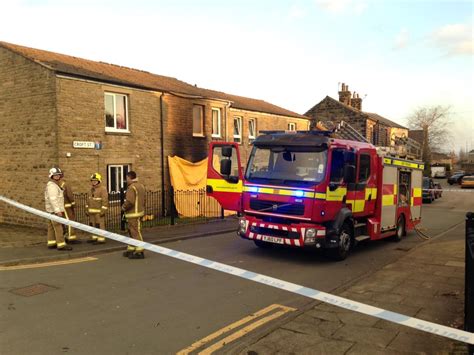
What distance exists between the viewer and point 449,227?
15891mm

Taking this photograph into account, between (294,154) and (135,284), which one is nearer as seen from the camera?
(135,284)

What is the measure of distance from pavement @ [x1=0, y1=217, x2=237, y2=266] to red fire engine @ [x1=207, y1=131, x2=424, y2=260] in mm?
2825

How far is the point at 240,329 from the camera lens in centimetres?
501

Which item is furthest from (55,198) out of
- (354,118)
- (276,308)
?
(354,118)

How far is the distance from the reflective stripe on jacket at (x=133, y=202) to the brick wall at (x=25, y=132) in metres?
5.53

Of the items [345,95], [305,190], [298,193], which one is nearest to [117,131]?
[298,193]

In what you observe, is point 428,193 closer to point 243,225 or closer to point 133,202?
point 243,225

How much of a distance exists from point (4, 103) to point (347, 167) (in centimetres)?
1221

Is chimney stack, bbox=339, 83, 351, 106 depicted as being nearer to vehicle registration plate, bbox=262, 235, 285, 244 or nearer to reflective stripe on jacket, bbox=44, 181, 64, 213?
vehicle registration plate, bbox=262, 235, 285, 244

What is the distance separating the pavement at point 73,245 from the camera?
8781mm

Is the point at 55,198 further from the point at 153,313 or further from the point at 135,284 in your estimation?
the point at 153,313

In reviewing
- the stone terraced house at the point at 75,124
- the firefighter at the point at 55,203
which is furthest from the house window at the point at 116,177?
the firefighter at the point at 55,203

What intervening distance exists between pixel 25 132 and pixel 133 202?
7.31 meters

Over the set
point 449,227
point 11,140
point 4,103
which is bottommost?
point 449,227
